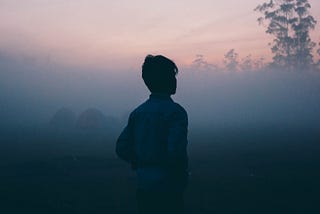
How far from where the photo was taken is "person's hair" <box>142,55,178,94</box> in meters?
2.75

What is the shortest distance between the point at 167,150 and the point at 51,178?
1156cm

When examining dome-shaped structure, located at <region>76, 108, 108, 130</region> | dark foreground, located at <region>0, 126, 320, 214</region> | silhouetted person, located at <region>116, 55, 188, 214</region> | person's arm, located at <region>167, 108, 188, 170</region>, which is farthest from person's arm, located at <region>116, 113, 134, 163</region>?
dome-shaped structure, located at <region>76, 108, 108, 130</region>

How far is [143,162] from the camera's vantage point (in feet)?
8.73

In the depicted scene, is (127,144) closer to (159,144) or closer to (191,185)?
(159,144)

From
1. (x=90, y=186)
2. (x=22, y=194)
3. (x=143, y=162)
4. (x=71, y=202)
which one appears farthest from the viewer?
Answer: (x=90, y=186)

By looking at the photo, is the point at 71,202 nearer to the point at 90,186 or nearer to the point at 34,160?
the point at 90,186

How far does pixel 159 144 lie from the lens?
2613mm

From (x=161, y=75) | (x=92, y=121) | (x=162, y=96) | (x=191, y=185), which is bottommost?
(x=191, y=185)

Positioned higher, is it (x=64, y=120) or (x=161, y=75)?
(x=161, y=75)

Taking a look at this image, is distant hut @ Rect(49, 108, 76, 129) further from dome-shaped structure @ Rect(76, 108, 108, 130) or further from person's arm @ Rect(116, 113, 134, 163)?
person's arm @ Rect(116, 113, 134, 163)

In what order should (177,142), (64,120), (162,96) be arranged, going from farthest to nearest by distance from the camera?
(64,120) → (162,96) → (177,142)

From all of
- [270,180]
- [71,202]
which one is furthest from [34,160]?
[270,180]

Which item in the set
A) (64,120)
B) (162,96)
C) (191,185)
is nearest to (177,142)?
(162,96)

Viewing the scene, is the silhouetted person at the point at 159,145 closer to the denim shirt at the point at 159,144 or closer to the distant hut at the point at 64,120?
the denim shirt at the point at 159,144
